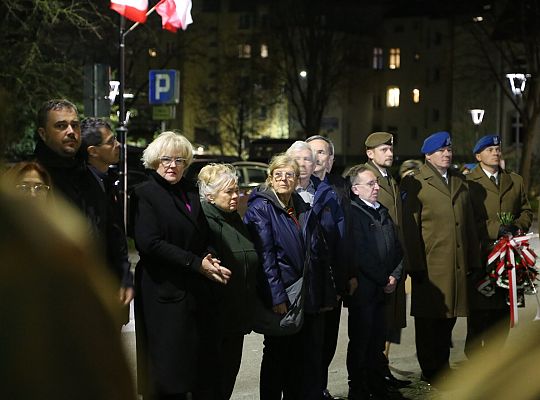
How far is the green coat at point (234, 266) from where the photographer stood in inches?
241

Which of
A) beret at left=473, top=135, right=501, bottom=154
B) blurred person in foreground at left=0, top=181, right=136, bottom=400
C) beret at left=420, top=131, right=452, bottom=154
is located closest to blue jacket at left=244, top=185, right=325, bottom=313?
beret at left=420, top=131, right=452, bottom=154

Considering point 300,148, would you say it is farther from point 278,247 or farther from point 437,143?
point 437,143

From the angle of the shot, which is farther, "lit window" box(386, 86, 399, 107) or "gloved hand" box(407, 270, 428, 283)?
"lit window" box(386, 86, 399, 107)

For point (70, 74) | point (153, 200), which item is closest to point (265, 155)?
point (70, 74)

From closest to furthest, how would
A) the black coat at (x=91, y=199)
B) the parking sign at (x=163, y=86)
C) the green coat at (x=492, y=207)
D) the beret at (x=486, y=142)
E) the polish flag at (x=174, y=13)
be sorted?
1. the black coat at (x=91, y=199)
2. the green coat at (x=492, y=207)
3. the beret at (x=486, y=142)
4. the polish flag at (x=174, y=13)
5. the parking sign at (x=163, y=86)

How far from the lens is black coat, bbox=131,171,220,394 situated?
5.71 m

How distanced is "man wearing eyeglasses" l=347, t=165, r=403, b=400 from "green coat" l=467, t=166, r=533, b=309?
3.98ft

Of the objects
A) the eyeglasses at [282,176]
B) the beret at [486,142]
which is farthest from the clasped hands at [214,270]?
the beret at [486,142]

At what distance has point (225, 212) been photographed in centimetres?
626

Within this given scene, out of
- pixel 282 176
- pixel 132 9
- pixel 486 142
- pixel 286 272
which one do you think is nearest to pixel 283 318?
pixel 286 272

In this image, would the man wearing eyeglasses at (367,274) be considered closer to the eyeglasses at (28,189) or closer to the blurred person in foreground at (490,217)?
the blurred person in foreground at (490,217)

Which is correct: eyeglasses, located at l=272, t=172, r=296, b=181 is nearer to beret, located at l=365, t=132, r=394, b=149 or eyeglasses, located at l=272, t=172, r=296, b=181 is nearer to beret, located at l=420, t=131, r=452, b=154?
beret, located at l=365, t=132, r=394, b=149

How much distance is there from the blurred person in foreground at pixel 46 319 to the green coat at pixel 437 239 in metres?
7.31

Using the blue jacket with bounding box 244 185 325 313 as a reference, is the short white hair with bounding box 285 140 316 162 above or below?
above
